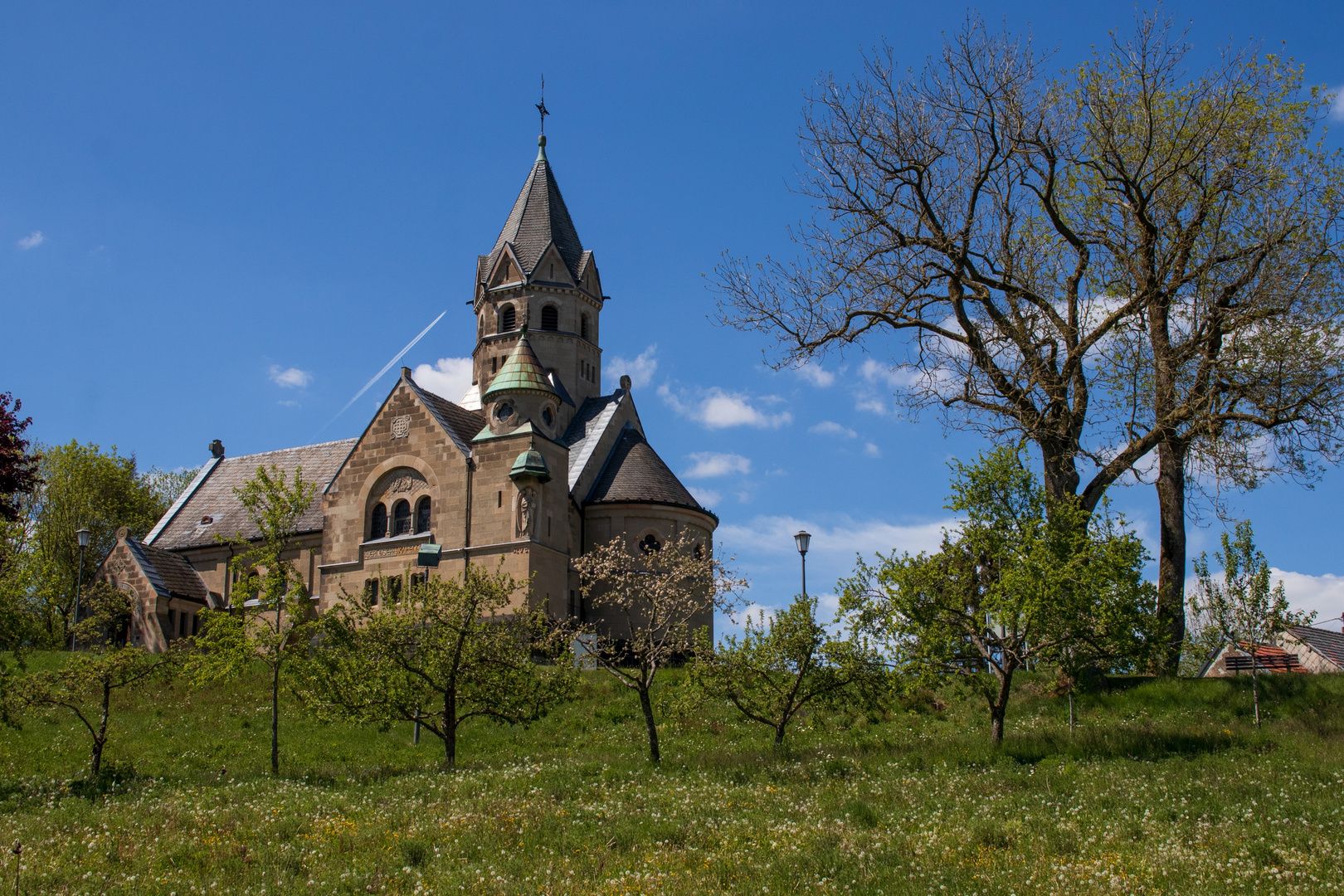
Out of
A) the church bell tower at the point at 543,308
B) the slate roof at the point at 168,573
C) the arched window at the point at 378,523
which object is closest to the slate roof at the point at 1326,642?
the church bell tower at the point at 543,308

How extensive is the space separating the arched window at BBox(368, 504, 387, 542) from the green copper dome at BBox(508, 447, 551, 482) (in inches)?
254

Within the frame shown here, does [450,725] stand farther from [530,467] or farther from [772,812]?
[530,467]

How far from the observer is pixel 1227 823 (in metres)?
13.1

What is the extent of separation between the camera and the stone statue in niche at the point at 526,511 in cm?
3912

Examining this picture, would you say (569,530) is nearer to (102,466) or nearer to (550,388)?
Answer: (550,388)

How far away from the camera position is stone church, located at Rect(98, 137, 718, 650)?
1588 inches

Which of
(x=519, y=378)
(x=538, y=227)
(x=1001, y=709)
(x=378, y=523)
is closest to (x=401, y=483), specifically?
(x=378, y=523)

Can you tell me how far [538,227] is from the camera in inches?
2144

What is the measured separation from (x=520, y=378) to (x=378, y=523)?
8.08 metres

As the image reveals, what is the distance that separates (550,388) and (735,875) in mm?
32500

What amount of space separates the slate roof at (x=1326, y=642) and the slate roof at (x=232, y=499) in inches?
1546

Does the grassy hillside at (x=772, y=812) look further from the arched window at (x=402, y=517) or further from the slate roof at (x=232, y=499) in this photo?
the slate roof at (x=232, y=499)

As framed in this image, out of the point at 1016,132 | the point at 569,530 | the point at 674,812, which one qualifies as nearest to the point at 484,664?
the point at 674,812

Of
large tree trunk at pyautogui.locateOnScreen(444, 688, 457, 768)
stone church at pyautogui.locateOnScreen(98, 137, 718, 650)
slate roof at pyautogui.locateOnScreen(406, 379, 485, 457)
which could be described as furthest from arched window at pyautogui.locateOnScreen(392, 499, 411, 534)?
large tree trunk at pyautogui.locateOnScreen(444, 688, 457, 768)
